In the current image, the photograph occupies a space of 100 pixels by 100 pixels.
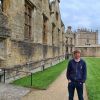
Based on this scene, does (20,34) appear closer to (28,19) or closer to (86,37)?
(28,19)

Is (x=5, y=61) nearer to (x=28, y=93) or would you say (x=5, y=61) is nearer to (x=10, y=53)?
(x=10, y=53)

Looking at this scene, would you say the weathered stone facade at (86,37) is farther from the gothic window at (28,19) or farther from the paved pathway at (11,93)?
the paved pathway at (11,93)

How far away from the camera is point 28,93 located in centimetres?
1080

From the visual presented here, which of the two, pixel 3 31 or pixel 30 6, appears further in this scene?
pixel 30 6

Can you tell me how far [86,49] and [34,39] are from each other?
1882 inches

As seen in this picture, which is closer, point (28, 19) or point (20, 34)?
point (20, 34)

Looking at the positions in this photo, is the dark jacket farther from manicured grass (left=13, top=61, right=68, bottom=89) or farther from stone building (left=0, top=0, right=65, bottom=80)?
stone building (left=0, top=0, right=65, bottom=80)

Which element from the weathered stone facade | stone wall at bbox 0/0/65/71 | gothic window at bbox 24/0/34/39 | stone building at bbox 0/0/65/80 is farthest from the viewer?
the weathered stone facade

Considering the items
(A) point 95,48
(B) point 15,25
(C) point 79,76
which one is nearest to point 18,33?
(B) point 15,25

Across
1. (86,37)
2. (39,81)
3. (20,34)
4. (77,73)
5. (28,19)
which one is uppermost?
(86,37)

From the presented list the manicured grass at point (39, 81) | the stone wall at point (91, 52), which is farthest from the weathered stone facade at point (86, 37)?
the manicured grass at point (39, 81)

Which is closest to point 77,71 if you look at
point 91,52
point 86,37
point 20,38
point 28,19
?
point 20,38

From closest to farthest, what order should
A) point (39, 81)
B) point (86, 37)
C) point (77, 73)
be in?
point (77, 73) → point (39, 81) → point (86, 37)

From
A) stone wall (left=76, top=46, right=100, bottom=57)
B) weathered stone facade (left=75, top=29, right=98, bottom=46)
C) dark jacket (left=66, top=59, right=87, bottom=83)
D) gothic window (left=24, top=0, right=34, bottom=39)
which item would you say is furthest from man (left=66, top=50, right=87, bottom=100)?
weathered stone facade (left=75, top=29, right=98, bottom=46)
